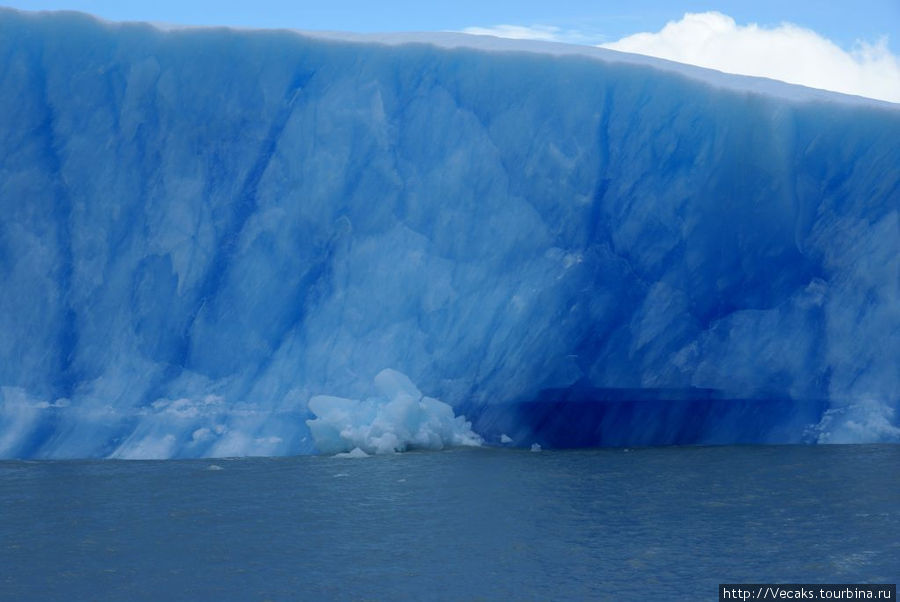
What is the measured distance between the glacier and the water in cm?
120

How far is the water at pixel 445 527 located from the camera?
474cm

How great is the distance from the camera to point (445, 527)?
19.3 feet

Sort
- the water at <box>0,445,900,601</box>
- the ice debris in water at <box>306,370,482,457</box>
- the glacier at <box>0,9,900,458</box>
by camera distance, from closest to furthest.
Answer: the water at <box>0,445,900,601</box>, the ice debris in water at <box>306,370,482,457</box>, the glacier at <box>0,9,900,458</box>

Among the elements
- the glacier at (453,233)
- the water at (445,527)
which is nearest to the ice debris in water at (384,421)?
the glacier at (453,233)

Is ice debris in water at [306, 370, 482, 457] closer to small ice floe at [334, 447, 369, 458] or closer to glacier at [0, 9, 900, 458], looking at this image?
small ice floe at [334, 447, 369, 458]

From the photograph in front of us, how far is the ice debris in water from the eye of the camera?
351 inches

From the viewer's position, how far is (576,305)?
31.5 feet

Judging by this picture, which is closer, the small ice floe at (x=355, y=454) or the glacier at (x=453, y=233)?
the small ice floe at (x=355, y=454)

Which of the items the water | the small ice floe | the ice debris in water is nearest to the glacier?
the ice debris in water

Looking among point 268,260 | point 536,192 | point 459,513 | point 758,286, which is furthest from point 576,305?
point 459,513

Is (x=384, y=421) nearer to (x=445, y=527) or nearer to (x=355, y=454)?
(x=355, y=454)

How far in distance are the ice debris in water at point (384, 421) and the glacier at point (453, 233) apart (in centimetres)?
22

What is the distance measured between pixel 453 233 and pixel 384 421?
1.87m

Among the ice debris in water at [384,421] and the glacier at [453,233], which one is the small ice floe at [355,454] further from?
the glacier at [453,233]
